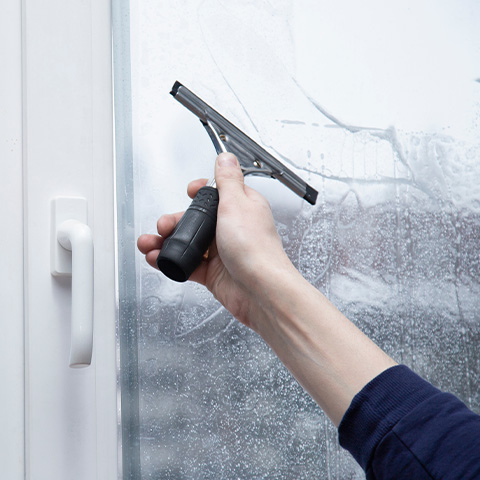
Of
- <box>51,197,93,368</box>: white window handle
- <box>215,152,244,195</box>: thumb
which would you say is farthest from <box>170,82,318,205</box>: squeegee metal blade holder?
<box>51,197,93,368</box>: white window handle

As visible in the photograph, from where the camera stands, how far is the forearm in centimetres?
54

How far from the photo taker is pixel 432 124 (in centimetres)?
78

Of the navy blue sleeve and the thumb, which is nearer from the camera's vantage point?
the navy blue sleeve

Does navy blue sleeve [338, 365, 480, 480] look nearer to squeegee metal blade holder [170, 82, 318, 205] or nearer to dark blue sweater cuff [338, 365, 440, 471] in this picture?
dark blue sweater cuff [338, 365, 440, 471]

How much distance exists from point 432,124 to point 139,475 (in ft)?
1.94

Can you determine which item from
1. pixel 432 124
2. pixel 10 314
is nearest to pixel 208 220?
pixel 10 314

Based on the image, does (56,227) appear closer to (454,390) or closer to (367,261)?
(367,261)

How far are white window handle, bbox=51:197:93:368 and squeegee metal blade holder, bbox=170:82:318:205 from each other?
0.17 meters

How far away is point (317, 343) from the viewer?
57 centimetres

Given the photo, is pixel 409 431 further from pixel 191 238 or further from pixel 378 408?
pixel 191 238

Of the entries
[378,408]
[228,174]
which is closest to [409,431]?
[378,408]

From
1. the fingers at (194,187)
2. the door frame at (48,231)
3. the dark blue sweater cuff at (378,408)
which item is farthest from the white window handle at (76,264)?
the dark blue sweater cuff at (378,408)

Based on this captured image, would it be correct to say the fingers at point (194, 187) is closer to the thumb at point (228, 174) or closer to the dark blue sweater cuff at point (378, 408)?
the thumb at point (228, 174)

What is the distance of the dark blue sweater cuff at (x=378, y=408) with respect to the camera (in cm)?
49
